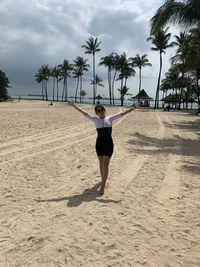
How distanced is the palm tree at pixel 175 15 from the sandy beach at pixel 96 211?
1064cm

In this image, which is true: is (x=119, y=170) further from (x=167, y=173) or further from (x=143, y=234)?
(x=143, y=234)

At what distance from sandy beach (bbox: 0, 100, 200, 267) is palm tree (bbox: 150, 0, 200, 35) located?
34.9 ft

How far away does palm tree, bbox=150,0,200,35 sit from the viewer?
19328 mm

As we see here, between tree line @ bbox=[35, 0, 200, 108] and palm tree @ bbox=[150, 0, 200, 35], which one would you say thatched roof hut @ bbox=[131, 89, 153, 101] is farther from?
palm tree @ bbox=[150, 0, 200, 35]

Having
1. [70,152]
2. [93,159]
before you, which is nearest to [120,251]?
[93,159]

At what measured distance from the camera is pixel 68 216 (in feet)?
18.3

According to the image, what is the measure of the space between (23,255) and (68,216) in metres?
1.29

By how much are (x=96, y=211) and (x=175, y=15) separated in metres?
16.1

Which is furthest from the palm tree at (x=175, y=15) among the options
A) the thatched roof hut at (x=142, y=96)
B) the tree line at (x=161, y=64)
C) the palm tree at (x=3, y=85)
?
the palm tree at (x=3, y=85)

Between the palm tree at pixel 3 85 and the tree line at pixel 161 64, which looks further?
the palm tree at pixel 3 85

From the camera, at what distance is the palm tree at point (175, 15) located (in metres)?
19.3

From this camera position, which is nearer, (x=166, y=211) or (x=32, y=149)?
(x=166, y=211)

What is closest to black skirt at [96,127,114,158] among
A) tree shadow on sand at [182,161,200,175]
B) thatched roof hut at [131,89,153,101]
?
tree shadow on sand at [182,161,200,175]

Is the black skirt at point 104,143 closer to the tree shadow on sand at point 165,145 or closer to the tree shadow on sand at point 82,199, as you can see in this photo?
the tree shadow on sand at point 82,199
